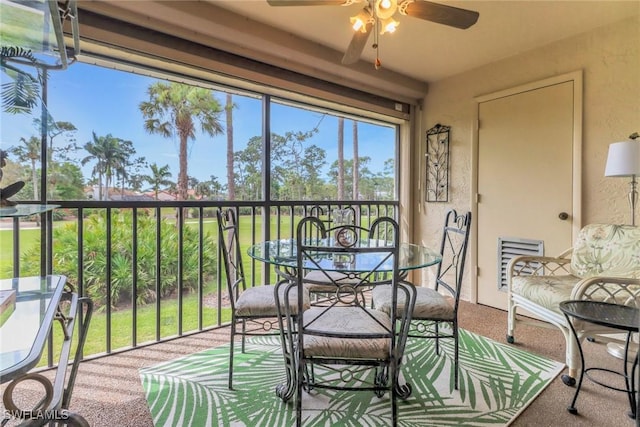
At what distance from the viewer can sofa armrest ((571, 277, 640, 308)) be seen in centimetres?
182

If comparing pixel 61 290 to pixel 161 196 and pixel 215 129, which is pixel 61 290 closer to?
pixel 161 196

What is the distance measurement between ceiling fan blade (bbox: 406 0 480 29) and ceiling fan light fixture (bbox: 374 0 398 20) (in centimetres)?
10

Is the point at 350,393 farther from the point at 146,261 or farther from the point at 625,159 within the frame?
the point at 625,159

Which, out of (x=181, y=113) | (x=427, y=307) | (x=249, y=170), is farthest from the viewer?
(x=249, y=170)

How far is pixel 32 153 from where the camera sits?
5.24ft

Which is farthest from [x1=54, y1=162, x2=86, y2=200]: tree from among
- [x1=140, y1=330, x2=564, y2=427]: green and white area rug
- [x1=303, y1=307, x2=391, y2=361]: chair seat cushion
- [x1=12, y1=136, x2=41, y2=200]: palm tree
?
[x1=303, y1=307, x2=391, y2=361]: chair seat cushion

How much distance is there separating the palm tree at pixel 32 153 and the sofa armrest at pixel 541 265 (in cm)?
300

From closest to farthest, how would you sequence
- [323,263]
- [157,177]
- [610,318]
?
[610,318] < [323,263] < [157,177]

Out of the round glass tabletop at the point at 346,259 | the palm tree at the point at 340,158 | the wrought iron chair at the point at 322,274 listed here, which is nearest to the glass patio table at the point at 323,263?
the round glass tabletop at the point at 346,259

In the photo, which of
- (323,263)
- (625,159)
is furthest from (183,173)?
(625,159)

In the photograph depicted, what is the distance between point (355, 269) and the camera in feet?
4.91

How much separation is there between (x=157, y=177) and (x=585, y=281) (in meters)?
2.96

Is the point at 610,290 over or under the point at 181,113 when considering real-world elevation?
under

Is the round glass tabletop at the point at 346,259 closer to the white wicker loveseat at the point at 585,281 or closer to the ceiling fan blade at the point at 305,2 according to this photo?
the white wicker loveseat at the point at 585,281
